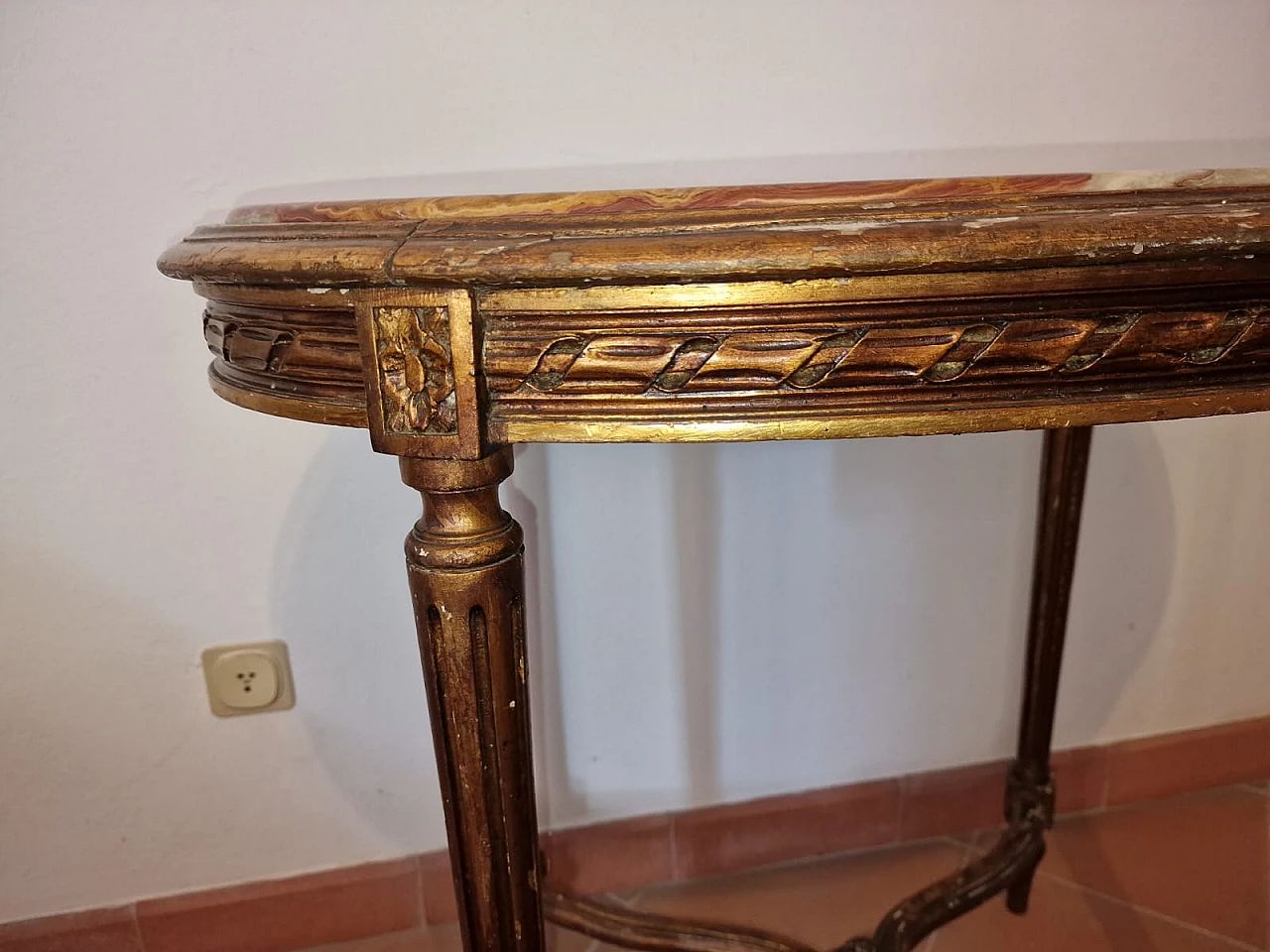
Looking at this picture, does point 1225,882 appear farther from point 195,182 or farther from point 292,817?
point 195,182

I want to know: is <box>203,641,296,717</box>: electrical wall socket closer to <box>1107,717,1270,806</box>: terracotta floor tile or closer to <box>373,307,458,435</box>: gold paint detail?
<box>373,307,458,435</box>: gold paint detail

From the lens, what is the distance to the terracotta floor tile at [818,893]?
98 cm

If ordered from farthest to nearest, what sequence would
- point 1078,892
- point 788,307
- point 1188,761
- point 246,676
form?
point 1188,761 → point 1078,892 → point 246,676 → point 788,307

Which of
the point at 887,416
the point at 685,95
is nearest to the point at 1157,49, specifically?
the point at 685,95

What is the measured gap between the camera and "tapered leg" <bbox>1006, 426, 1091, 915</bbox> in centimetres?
86

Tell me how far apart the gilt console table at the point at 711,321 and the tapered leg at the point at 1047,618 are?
0.50 m

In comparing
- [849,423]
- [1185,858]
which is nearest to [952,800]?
[1185,858]

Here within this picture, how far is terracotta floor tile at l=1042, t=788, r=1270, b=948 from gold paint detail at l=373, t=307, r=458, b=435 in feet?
3.33

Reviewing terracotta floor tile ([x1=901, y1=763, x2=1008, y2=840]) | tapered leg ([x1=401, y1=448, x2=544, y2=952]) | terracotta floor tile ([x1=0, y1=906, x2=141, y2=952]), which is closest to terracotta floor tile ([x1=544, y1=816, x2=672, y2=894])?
terracotta floor tile ([x1=901, y1=763, x2=1008, y2=840])

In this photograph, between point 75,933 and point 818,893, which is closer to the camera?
point 75,933

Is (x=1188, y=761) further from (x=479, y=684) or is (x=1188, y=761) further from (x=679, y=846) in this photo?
(x=479, y=684)

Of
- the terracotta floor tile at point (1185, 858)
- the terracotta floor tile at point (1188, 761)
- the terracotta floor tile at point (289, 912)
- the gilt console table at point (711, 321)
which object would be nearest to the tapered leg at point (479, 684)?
the gilt console table at point (711, 321)

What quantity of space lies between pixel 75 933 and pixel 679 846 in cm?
64

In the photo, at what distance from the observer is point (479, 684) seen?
1.36 feet
